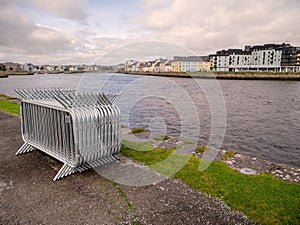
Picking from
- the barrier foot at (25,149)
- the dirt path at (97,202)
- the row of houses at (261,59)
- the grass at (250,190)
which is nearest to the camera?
the dirt path at (97,202)

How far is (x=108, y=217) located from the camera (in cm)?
398

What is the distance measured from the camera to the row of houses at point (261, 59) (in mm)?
111125

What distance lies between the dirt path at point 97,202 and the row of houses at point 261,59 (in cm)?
12465

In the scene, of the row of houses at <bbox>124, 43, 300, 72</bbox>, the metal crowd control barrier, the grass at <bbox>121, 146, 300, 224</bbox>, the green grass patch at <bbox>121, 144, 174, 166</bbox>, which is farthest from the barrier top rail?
the row of houses at <bbox>124, 43, 300, 72</bbox>

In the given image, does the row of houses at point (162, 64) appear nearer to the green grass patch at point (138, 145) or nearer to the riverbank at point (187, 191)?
the green grass patch at point (138, 145)

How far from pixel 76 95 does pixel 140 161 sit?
254 cm

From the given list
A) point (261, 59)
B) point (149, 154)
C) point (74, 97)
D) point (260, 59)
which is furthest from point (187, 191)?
point (260, 59)

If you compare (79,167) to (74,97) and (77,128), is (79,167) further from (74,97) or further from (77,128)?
(74,97)

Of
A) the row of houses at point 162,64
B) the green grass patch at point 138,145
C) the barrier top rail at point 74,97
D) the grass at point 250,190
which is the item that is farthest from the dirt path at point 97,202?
the row of houses at point 162,64

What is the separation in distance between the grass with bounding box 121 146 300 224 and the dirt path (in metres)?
0.30

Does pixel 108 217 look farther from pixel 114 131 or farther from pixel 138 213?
pixel 114 131

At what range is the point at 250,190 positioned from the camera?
194 inches

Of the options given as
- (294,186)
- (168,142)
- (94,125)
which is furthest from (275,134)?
(94,125)

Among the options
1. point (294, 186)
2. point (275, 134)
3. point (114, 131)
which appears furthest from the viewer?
point (275, 134)
